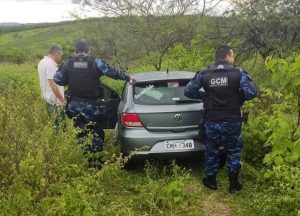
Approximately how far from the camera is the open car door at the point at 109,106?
7.32m

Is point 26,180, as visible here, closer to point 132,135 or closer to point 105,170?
point 105,170

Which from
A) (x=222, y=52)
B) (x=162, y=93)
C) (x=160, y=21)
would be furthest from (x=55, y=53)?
(x=160, y=21)

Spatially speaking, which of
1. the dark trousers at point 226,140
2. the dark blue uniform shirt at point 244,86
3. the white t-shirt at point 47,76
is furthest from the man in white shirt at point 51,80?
the dark trousers at point 226,140

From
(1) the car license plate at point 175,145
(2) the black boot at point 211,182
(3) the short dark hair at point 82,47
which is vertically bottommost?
(2) the black boot at point 211,182

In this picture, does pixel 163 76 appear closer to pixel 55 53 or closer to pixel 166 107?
pixel 166 107

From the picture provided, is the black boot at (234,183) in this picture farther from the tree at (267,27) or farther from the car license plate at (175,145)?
the tree at (267,27)

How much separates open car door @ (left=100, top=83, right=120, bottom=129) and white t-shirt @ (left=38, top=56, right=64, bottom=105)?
79cm

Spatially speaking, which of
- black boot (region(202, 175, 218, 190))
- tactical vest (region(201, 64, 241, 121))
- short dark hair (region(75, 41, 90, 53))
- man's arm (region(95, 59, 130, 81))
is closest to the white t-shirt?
short dark hair (region(75, 41, 90, 53))

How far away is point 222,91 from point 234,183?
4.12ft

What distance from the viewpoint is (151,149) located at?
6336 mm

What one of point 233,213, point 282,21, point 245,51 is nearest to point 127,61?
point 245,51

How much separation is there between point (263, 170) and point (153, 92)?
1890 mm

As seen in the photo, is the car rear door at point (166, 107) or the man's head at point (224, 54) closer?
the man's head at point (224, 54)

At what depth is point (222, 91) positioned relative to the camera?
5.74 meters
